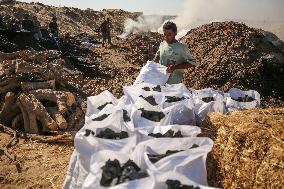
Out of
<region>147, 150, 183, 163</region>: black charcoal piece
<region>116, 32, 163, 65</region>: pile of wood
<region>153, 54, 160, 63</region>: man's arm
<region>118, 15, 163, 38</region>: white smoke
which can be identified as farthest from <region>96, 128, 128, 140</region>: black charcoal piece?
<region>118, 15, 163, 38</region>: white smoke

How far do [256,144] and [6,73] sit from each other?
6359mm

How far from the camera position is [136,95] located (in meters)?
4.24

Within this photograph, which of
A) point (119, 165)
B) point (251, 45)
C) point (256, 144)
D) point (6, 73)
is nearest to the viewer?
point (119, 165)

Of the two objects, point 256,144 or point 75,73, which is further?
point 75,73

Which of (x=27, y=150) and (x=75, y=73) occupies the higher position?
(x=75, y=73)

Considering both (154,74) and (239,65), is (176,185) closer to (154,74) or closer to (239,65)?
(154,74)

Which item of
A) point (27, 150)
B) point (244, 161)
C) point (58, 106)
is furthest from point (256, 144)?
point (58, 106)

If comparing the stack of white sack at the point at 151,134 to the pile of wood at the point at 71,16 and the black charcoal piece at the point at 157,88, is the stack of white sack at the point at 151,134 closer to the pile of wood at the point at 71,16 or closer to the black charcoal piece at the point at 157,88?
the black charcoal piece at the point at 157,88

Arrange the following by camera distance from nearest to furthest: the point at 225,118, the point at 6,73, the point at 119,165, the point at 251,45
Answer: the point at 119,165, the point at 225,118, the point at 6,73, the point at 251,45

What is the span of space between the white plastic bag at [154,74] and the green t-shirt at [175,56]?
0.57 ft

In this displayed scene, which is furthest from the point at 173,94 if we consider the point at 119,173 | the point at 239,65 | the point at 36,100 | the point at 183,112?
the point at 239,65

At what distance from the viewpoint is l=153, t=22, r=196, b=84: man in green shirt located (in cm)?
483

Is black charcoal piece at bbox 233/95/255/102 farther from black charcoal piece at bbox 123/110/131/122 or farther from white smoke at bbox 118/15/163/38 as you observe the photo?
white smoke at bbox 118/15/163/38

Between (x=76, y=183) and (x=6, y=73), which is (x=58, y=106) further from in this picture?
(x=76, y=183)
